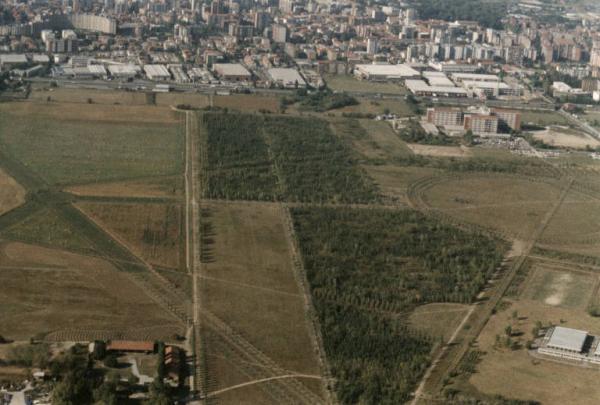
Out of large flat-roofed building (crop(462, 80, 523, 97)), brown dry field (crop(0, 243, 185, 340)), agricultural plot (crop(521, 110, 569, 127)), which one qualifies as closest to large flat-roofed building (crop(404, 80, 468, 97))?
large flat-roofed building (crop(462, 80, 523, 97))

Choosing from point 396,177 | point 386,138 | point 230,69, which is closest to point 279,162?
point 396,177

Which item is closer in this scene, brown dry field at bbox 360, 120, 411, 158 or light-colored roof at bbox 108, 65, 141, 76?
brown dry field at bbox 360, 120, 411, 158

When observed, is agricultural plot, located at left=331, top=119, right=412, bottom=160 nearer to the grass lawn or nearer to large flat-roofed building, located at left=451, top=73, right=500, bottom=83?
the grass lawn

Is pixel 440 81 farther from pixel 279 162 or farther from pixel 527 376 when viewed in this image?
pixel 527 376

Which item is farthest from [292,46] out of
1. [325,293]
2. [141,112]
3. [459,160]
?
[325,293]

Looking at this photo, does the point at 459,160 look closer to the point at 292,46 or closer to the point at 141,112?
the point at 141,112

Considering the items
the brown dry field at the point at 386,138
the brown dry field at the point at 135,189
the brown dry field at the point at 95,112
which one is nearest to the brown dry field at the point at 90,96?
the brown dry field at the point at 95,112
